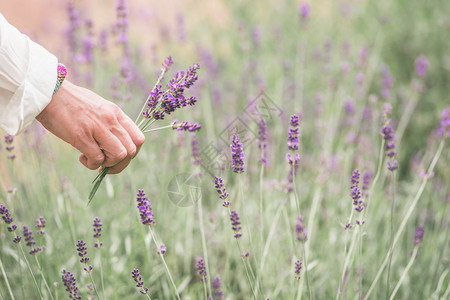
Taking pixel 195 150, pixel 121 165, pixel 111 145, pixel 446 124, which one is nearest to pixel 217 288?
pixel 195 150

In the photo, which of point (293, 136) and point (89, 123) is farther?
point (293, 136)

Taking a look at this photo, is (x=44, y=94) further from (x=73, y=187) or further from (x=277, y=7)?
(x=277, y=7)

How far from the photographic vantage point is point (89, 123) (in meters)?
1.18

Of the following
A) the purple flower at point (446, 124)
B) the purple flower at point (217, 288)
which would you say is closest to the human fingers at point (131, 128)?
the purple flower at point (217, 288)

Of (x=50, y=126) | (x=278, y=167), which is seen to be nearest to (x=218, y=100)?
(x=278, y=167)

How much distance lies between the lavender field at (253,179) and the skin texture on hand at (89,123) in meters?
0.10

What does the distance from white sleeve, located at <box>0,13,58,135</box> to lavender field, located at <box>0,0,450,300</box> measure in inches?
10.0

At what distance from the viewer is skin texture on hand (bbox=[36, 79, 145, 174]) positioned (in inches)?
46.8

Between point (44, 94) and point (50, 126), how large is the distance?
0.10 metres

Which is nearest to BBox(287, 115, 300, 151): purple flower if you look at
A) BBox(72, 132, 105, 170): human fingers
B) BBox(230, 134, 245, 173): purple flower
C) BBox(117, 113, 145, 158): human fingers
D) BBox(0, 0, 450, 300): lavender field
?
BBox(0, 0, 450, 300): lavender field

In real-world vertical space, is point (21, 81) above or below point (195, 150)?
above

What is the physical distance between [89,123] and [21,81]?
19 centimetres

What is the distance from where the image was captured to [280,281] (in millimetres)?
1873

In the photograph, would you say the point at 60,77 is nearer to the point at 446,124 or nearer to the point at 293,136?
the point at 293,136
